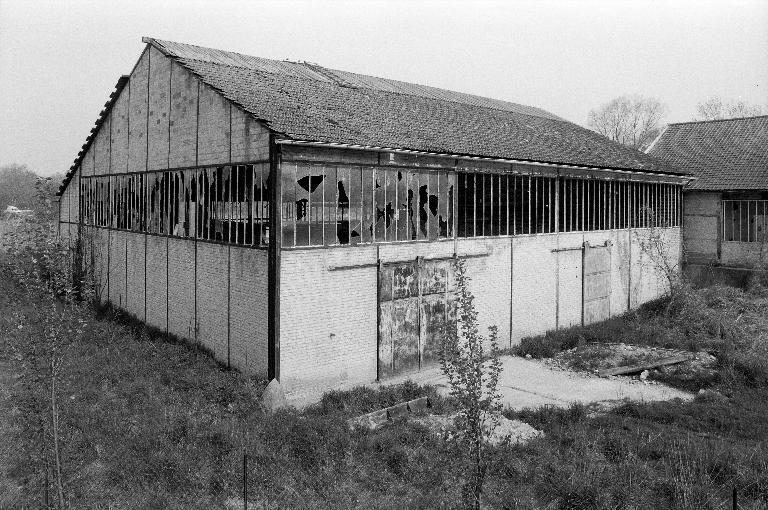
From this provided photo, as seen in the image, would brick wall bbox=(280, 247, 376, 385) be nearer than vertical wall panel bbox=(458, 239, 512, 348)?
Yes

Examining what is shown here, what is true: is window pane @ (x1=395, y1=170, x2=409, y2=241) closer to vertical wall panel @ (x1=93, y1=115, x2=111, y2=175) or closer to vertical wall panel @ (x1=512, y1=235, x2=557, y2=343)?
vertical wall panel @ (x1=512, y1=235, x2=557, y2=343)

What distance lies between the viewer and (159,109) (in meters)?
17.5

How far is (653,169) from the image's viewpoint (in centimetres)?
2270

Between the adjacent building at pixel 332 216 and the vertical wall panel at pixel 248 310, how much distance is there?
0.05m

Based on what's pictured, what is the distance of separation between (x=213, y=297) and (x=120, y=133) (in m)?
8.40

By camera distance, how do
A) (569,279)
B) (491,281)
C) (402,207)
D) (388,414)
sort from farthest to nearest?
(569,279), (491,281), (402,207), (388,414)

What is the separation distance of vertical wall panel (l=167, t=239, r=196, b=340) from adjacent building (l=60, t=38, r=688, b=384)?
62 millimetres

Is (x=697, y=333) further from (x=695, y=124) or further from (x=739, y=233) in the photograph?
(x=695, y=124)

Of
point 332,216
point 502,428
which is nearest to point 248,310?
point 332,216

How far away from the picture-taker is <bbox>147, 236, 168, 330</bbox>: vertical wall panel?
56.5 ft

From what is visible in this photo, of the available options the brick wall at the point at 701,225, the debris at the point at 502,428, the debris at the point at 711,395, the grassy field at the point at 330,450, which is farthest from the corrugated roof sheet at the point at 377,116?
the debris at the point at 711,395

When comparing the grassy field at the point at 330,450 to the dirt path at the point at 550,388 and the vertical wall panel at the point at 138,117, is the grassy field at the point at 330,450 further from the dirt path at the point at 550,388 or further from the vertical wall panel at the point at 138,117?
the vertical wall panel at the point at 138,117

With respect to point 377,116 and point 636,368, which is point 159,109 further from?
point 636,368

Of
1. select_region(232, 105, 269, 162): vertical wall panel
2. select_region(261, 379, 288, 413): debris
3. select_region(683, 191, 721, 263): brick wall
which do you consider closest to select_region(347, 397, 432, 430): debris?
select_region(261, 379, 288, 413): debris
